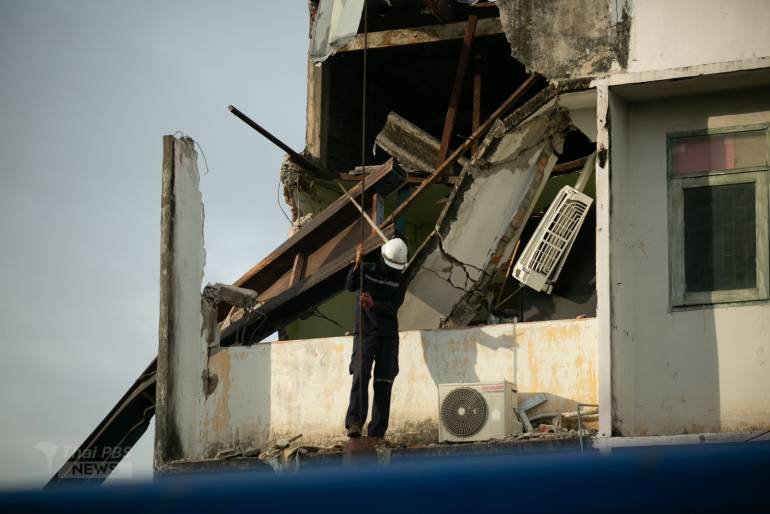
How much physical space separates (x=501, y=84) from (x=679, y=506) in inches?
645

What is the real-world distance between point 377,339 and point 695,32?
430 cm

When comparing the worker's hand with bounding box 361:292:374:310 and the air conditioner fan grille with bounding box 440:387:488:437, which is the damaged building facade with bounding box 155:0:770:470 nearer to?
the air conditioner fan grille with bounding box 440:387:488:437

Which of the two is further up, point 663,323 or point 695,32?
point 695,32

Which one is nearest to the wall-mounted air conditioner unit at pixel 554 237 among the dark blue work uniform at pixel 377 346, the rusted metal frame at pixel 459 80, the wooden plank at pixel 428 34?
the dark blue work uniform at pixel 377 346

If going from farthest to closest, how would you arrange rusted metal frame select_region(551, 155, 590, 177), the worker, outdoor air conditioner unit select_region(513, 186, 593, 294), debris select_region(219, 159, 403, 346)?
rusted metal frame select_region(551, 155, 590, 177) → debris select_region(219, 159, 403, 346) → outdoor air conditioner unit select_region(513, 186, 593, 294) → the worker

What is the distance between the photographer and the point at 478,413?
1277 centimetres

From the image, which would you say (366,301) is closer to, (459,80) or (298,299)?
(298,299)

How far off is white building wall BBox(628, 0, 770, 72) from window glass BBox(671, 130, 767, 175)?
0.83 meters

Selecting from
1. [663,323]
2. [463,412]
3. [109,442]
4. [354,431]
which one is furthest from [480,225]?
[109,442]

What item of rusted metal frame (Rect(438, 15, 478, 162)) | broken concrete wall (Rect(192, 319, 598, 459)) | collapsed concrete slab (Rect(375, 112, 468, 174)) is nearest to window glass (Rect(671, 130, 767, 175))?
broken concrete wall (Rect(192, 319, 598, 459))

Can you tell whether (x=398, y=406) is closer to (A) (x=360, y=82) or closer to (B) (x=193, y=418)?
(B) (x=193, y=418)

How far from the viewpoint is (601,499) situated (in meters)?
4.52

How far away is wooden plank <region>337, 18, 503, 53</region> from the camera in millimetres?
18562

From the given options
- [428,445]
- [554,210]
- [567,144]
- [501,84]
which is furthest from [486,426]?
[501,84]
